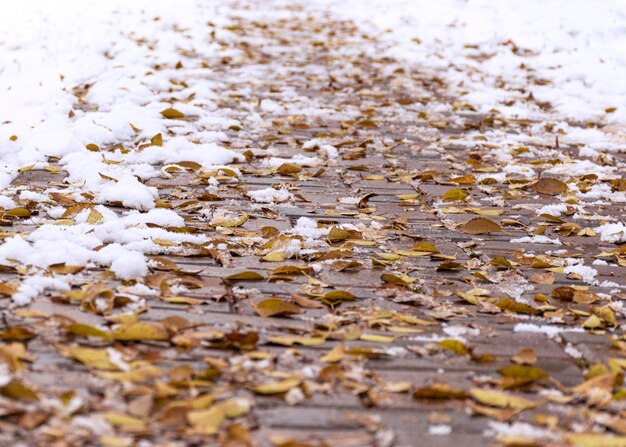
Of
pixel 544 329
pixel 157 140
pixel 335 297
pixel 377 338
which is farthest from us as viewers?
pixel 157 140

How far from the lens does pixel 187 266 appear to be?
273 cm

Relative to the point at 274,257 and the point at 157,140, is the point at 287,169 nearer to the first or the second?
the point at 157,140

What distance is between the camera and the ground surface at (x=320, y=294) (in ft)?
6.02

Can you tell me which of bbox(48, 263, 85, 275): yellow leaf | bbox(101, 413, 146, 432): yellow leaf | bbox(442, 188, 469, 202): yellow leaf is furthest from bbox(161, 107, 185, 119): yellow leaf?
bbox(101, 413, 146, 432): yellow leaf

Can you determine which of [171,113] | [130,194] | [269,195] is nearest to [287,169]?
[269,195]

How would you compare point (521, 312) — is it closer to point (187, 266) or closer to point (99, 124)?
point (187, 266)

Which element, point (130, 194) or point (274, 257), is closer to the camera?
point (274, 257)

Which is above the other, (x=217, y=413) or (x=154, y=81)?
(x=217, y=413)

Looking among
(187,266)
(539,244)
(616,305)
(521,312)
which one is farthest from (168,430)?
(539,244)

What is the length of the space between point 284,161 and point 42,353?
231cm

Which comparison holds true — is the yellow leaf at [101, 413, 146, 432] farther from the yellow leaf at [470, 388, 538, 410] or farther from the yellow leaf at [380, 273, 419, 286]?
the yellow leaf at [380, 273, 419, 286]

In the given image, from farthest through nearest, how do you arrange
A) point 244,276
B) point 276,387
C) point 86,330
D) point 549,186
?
point 549,186 < point 244,276 < point 86,330 < point 276,387

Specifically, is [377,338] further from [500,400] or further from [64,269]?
[64,269]

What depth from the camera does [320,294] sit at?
255 centimetres
